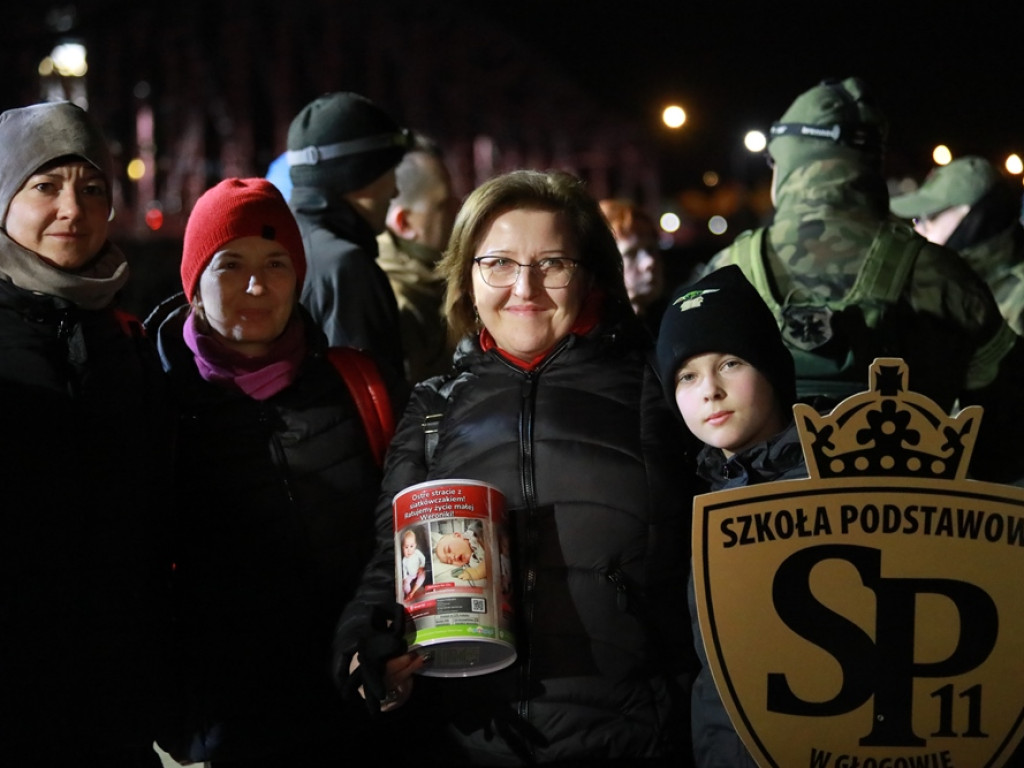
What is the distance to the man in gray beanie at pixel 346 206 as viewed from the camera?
394 centimetres

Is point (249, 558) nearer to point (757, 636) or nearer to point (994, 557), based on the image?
point (757, 636)

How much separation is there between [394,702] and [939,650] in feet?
3.51

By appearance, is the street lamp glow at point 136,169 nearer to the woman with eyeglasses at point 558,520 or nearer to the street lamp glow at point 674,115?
the street lamp glow at point 674,115

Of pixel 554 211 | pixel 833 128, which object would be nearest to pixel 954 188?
pixel 833 128

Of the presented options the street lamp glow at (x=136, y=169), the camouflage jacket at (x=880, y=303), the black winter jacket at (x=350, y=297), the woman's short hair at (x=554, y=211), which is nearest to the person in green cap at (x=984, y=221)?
the camouflage jacket at (x=880, y=303)

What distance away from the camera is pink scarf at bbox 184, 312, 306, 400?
2977 millimetres

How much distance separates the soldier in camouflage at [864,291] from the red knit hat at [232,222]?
1446 mm

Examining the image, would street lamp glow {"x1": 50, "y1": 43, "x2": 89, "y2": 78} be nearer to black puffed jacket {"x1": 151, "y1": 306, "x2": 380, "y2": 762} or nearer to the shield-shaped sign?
black puffed jacket {"x1": 151, "y1": 306, "x2": 380, "y2": 762}

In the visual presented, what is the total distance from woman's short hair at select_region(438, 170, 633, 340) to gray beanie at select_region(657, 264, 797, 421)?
13.2 inches

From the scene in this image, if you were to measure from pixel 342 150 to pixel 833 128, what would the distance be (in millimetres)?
1683

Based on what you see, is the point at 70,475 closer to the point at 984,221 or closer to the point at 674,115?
the point at 984,221

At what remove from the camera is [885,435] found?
6.89 ft

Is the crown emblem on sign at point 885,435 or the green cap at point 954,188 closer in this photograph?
the crown emblem on sign at point 885,435

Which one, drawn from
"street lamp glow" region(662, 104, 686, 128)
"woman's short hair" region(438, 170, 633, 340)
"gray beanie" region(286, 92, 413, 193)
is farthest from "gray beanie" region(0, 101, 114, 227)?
"street lamp glow" region(662, 104, 686, 128)
